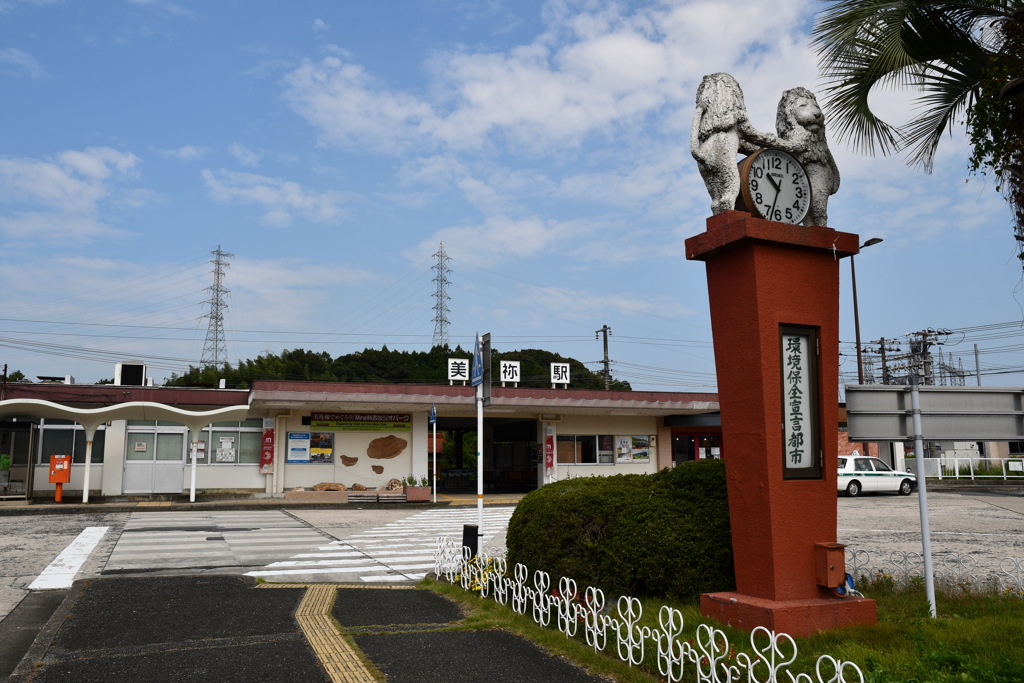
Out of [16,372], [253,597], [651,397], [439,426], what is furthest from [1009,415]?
[16,372]

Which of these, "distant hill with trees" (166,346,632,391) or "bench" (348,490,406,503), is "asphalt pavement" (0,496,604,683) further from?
"distant hill with trees" (166,346,632,391)

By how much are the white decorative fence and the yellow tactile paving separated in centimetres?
170

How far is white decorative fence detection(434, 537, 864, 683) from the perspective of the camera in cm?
496

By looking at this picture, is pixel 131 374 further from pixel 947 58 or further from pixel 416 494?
pixel 947 58

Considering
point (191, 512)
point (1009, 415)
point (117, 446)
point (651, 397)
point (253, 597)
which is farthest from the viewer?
point (651, 397)

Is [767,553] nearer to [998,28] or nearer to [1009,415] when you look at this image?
[1009,415]

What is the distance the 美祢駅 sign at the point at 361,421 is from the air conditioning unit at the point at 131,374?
926 centimetres

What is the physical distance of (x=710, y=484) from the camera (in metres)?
7.25

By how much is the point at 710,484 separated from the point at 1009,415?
2.70 m

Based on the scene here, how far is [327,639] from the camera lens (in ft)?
22.9

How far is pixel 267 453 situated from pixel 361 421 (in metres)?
3.66

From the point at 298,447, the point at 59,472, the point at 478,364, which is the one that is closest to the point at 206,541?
the point at 478,364

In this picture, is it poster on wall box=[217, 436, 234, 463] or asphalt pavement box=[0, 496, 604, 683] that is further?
poster on wall box=[217, 436, 234, 463]

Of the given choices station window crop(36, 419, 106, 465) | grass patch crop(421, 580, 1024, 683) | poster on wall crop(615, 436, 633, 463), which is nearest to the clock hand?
grass patch crop(421, 580, 1024, 683)
